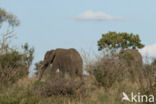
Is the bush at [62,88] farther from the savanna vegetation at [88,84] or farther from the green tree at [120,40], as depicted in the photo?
the green tree at [120,40]

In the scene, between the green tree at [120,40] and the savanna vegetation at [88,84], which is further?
the green tree at [120,40]

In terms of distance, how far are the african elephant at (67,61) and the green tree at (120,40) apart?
A: 2019cm

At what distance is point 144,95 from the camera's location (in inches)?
395

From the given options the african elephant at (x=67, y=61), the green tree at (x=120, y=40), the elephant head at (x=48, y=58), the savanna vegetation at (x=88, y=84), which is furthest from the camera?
the green tree at (x=120, y=40)

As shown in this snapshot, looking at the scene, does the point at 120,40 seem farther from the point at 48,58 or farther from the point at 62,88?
the point at 62,88

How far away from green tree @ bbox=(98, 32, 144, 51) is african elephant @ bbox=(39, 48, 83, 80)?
20.2 metres

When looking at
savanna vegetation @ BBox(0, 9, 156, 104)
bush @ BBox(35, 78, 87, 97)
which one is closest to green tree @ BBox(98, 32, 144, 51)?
savanna vegetation @ BBox(0, 9, 156, 104)

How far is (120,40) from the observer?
3659cm

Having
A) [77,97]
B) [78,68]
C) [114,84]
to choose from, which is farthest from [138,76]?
[78,68]

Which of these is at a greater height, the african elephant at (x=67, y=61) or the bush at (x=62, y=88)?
the african elephant at (x=67, y=61)

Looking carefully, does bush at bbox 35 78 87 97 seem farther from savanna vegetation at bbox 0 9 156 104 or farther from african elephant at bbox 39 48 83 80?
african elephant at bbox 39 48 83 80

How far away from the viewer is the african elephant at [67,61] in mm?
16078

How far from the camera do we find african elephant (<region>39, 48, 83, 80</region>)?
16078 millimetres

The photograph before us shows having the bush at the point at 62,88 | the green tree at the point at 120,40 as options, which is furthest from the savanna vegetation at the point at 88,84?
the green tree at the point at 120,40
